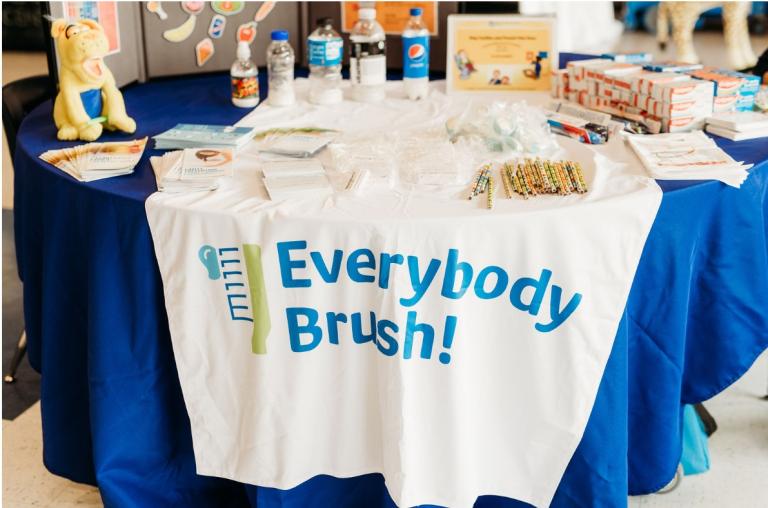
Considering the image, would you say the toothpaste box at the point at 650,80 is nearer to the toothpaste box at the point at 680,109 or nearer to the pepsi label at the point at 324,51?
the toothpaste box at the point at 680,109

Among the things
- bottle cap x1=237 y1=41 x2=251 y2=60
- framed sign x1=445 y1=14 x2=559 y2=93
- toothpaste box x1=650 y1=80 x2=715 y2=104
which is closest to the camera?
toothpaste box x1=650 y1=80 x2=715 y2=104

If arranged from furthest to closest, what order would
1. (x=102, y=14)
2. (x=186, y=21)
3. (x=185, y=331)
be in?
(x=186, y=21) < (x=102, y=14) < (x=185, y=331)

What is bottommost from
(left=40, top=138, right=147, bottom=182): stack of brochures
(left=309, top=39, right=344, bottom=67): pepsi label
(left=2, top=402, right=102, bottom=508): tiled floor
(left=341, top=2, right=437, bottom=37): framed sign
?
(left=2, top=402, right=102, bottom=508): tiled floor

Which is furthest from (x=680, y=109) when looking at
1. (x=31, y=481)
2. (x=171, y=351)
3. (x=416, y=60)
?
(x=31, y=481)

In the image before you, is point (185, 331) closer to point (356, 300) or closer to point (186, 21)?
point (356, 300)

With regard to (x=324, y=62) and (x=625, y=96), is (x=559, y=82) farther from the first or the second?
(x=324, y=62)

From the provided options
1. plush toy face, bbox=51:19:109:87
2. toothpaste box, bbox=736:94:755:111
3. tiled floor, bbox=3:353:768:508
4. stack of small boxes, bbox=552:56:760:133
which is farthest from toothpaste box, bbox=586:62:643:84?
plush toy face, bbox=51:19:109:87

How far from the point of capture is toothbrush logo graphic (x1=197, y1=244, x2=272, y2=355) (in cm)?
135

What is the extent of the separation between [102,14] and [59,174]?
2.45 ft

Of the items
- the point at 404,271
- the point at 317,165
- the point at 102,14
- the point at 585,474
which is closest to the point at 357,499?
the point at 585,474

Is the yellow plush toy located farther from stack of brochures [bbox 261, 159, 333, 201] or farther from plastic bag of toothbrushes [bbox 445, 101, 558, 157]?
plastic bag of toothbrushes [bbox 445, 101, 558, 157]

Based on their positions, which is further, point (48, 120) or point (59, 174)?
point (48, 120)

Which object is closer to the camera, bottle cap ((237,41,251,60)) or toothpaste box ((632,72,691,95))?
toothpaste box ((632,72,691,95))

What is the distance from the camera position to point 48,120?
190cm
